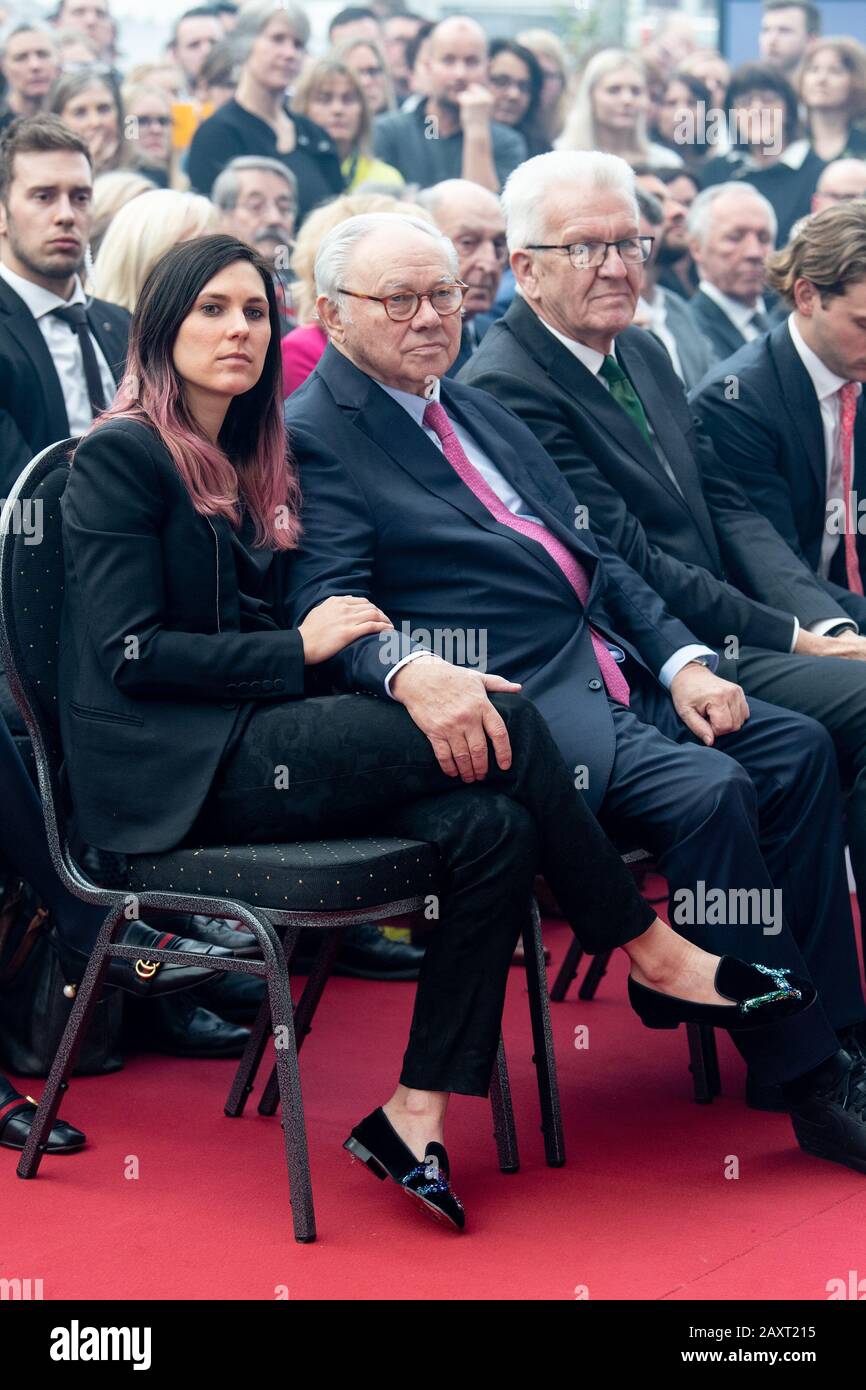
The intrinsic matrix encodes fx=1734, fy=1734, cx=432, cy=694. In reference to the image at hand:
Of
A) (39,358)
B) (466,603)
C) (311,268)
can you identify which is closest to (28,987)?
(466,603)

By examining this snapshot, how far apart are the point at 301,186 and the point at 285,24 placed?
27.5 inches

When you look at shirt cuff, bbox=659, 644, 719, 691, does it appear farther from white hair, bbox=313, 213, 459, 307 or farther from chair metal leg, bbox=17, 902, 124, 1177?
chair metal leg, bbox=17, 902, 124, 1177

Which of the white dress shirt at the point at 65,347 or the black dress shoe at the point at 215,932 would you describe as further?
the white dress shirt at the point at 65,347

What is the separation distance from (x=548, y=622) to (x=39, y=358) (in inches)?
67.2

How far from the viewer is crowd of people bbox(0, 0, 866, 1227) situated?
292 centimetres

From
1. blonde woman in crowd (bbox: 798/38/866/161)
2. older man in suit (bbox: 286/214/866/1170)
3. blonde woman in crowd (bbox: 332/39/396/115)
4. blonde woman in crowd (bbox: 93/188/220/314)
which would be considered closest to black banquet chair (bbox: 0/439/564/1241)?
older man in suit (bbox: 286/214/866/1170)

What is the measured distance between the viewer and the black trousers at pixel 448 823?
2.86m

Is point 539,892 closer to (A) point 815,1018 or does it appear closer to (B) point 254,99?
(A) point 815,1018

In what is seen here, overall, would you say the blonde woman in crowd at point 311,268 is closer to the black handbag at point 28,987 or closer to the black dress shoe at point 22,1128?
the black handbag at point 28,987

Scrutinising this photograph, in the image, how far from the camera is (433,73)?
25.2ft

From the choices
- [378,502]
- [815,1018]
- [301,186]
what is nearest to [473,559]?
[378,502]

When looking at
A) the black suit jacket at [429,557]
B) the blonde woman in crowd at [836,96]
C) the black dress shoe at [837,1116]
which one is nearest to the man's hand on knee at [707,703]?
the black suit jacket at [429,557]

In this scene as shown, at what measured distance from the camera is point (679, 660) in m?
3.56

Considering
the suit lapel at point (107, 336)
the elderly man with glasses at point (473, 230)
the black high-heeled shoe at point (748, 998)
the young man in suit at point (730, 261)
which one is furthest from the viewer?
the young man in suit at point (730, 261)
